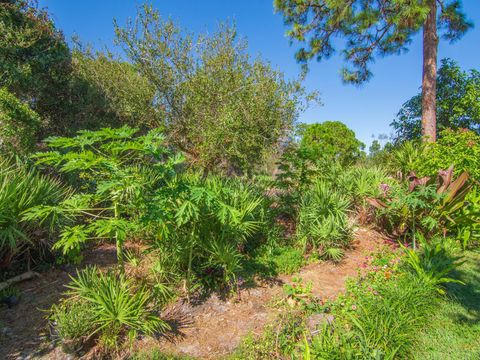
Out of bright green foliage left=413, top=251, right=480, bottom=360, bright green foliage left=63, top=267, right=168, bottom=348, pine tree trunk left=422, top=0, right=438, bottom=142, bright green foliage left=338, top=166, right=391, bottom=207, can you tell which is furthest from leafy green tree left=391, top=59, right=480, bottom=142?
bright green foliage left=63, top=267, right=168, bottom=348

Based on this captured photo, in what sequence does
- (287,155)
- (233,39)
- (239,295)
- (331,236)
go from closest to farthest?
1. (239,295)
2. (331,236)
3. (287,155)
4. (233,39)

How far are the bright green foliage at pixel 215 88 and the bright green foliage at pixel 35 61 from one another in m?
1.93

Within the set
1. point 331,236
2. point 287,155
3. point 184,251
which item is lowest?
point 184,251

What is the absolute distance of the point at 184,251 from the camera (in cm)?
386

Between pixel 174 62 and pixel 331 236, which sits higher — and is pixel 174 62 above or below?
above

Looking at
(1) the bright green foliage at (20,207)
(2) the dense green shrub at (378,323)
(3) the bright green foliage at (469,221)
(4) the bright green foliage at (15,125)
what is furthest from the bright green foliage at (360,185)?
(4) the bright green foliage at (15,125)

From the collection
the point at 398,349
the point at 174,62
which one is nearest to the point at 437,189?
the point at 398,349

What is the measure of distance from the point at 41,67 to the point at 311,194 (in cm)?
679

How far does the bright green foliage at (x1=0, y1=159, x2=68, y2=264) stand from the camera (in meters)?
3.54

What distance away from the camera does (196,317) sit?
3607 millimetres

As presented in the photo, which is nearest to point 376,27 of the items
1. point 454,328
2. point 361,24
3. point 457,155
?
point 361,24

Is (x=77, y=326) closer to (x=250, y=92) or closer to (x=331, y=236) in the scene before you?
(x=331, y=236)

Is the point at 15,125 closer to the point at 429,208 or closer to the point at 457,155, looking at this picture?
the point at 429,208

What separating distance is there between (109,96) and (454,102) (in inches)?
427
